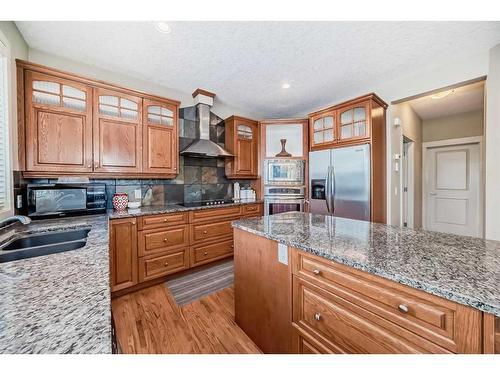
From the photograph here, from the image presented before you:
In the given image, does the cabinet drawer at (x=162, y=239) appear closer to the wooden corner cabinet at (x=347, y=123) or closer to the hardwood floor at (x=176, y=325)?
the hardwood floor at (x=176, y=325)

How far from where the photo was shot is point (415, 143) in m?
4.04

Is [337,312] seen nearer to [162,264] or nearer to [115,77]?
[162,264]

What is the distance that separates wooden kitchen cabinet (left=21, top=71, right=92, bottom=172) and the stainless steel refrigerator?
9.48 ft

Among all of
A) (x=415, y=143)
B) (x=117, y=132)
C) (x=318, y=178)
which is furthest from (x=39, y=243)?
(x=415, y=143)

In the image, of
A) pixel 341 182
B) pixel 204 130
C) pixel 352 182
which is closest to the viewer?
pixel 352 182

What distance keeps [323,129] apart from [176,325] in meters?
3.01

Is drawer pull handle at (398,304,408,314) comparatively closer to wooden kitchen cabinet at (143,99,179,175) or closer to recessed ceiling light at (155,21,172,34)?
recessed ceiling light at (155,21,172,34)

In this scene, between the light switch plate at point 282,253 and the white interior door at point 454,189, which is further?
the white interior door at point 454,189

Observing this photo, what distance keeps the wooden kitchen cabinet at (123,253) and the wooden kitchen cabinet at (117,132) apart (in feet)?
2.08

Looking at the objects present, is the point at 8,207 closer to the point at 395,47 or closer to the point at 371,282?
the point at 371,282

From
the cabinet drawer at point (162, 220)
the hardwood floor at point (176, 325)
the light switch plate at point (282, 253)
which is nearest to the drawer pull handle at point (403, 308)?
the light switch plate at point (282, 253)

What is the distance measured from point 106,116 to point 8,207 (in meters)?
1.16

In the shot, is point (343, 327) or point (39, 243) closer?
point (343, 327)

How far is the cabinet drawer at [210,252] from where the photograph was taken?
2590mm
